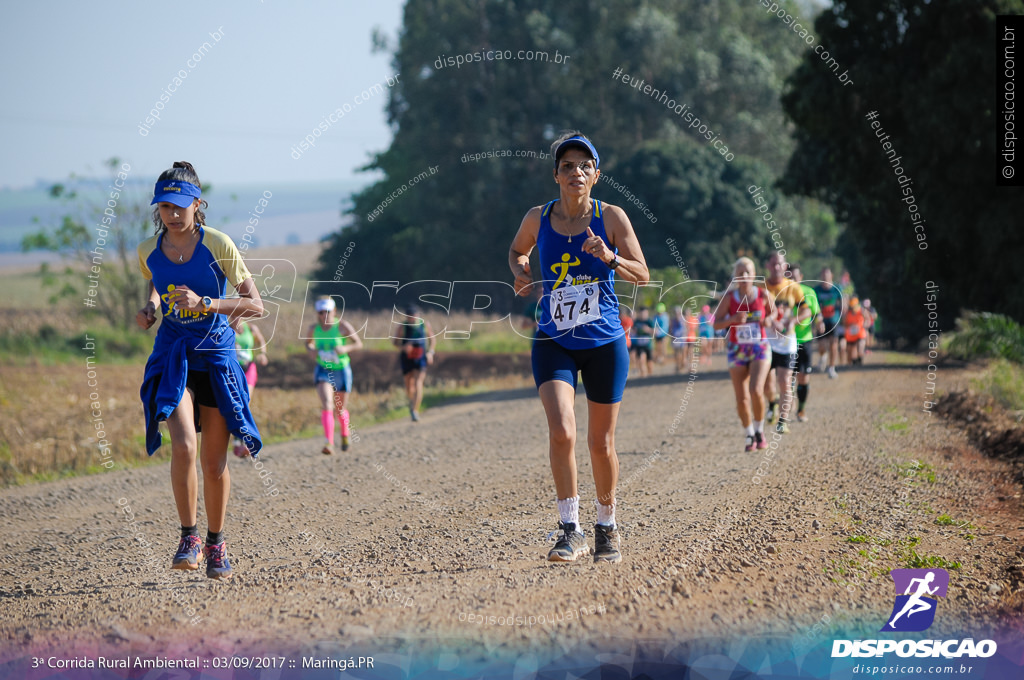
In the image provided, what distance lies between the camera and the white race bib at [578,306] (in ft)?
16.4

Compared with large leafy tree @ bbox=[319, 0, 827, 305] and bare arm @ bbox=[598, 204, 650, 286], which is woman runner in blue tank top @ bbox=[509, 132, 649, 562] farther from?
large leafy tree @ bbox=[319, 0, 827, 305]

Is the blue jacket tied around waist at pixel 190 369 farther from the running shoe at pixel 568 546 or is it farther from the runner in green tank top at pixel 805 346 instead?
the runner in green tank top at pixel 805 346

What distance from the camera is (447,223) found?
37781mm

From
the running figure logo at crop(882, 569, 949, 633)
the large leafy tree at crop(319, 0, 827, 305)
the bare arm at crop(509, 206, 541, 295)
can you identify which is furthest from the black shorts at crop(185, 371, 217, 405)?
the large leafy tree at crop(319, 0, 827, 305)

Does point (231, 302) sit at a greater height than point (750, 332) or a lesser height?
greater

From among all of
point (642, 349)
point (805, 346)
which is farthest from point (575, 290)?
point (642, 349)

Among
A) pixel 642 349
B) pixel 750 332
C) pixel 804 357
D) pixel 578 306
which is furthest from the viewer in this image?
pixel 642 349

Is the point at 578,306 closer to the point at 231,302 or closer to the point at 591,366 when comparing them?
the point at 591,366

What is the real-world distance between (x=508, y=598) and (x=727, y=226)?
30.6 meters

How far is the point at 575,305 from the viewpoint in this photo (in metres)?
5.00

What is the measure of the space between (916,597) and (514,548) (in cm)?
231

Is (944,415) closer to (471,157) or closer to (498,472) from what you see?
(498,472)

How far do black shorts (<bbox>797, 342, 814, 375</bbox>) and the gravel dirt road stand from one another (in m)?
0.68

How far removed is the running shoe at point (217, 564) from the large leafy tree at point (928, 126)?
46.9ft
